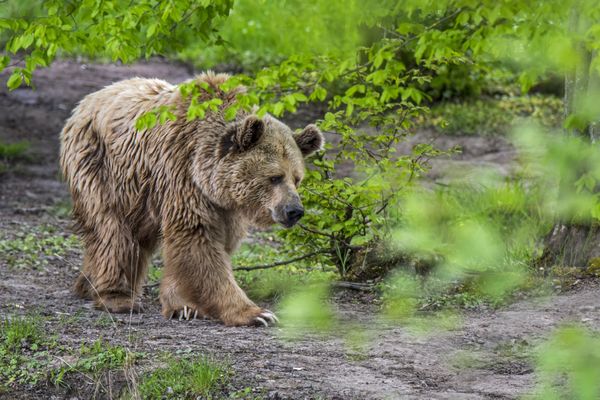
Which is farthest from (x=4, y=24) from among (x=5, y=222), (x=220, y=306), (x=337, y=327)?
(x=5, y=222)

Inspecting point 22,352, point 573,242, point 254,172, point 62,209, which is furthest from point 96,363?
point 62,209

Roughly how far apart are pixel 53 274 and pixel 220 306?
2288 mm

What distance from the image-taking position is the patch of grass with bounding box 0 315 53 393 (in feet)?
15.8

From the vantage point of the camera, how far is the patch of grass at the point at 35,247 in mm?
7825

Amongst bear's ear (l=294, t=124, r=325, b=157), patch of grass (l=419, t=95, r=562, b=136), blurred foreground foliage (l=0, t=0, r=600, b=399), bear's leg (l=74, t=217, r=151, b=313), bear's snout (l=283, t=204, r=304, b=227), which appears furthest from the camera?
patch of grass (l=419, t=95, r=562, b=136)

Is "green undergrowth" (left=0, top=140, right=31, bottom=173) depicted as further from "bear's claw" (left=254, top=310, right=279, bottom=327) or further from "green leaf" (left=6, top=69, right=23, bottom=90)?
"bear's claw" (left=254, top=310, right=279, bottom=327)

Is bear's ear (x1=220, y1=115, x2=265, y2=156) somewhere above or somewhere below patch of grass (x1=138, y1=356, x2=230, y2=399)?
above

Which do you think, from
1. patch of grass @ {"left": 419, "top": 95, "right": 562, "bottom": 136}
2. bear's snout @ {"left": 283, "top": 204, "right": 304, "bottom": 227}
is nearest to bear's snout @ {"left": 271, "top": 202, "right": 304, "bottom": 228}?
bear's snout @ {"left": 283, "top": 204, "right": 304, "bottom": 227}

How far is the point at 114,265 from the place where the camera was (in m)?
6.50

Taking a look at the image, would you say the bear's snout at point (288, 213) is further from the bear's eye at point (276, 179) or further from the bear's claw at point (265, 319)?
the bear's claw at point (265, 319)

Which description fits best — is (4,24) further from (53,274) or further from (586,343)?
(586,343)

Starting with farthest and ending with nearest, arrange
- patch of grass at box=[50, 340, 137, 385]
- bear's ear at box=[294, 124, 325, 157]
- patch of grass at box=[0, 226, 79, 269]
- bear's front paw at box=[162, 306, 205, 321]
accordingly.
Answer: patch of grass at box=[0, 226, 79, 269] < bear's ear at box=[294, 124, 325, 157] < bear's front paw at box=[162, 306, 205, 321] < patch of grass at box=[50, 340, 137, 385]

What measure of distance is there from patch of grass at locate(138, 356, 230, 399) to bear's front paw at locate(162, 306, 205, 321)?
140 cm

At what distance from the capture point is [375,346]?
17.4ft
